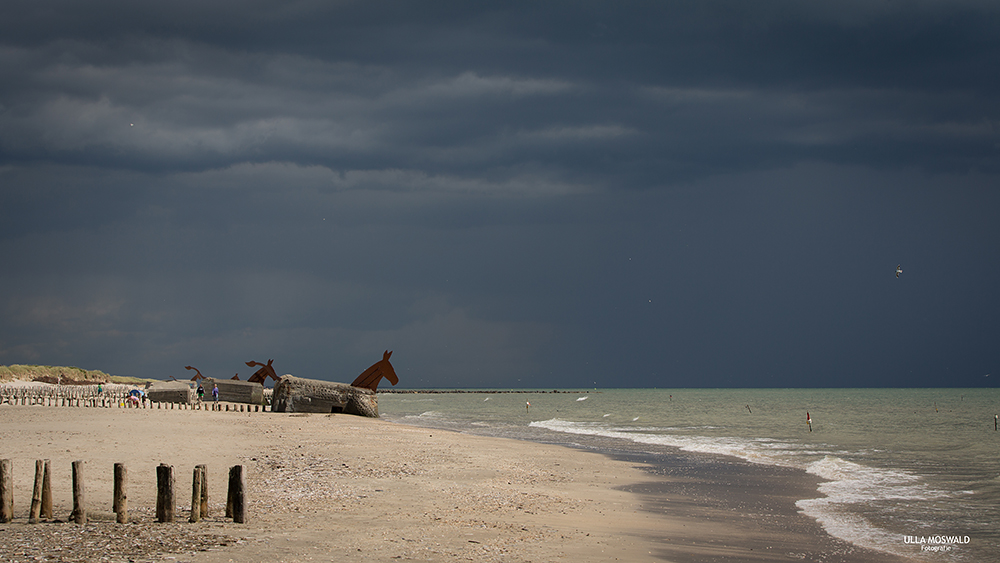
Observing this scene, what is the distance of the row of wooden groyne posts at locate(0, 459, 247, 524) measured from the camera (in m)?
9.70

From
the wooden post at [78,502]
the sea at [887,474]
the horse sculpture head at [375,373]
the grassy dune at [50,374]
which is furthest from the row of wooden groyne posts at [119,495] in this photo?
the grassy dune at [50,374]

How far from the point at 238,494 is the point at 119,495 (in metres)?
1.60

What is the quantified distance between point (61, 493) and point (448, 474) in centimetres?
773

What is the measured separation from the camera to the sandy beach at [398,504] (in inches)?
355

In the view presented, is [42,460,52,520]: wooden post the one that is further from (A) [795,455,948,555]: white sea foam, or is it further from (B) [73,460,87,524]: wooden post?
(A) [795,455,948,555]: white sea foam

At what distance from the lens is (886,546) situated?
11094mm

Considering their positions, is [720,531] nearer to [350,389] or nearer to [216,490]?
[216,490]

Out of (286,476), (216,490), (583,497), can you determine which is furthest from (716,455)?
(216,490)

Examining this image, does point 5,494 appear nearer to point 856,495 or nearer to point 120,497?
point 120,497

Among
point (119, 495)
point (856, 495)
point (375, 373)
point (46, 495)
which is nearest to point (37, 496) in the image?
point (46, 495)

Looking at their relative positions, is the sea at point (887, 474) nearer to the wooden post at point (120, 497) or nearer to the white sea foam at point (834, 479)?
the white sea foam at point (834, 479)

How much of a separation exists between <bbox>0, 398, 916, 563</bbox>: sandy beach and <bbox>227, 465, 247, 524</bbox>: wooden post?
0.50 ft

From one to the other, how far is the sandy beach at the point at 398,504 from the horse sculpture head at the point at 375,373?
49.1ft

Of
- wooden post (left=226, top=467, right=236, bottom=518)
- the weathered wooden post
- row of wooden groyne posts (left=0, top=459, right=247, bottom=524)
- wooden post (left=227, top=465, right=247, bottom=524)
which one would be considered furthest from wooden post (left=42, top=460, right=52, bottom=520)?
wooden post (left=227, top=465, right=247, bottom=524)
